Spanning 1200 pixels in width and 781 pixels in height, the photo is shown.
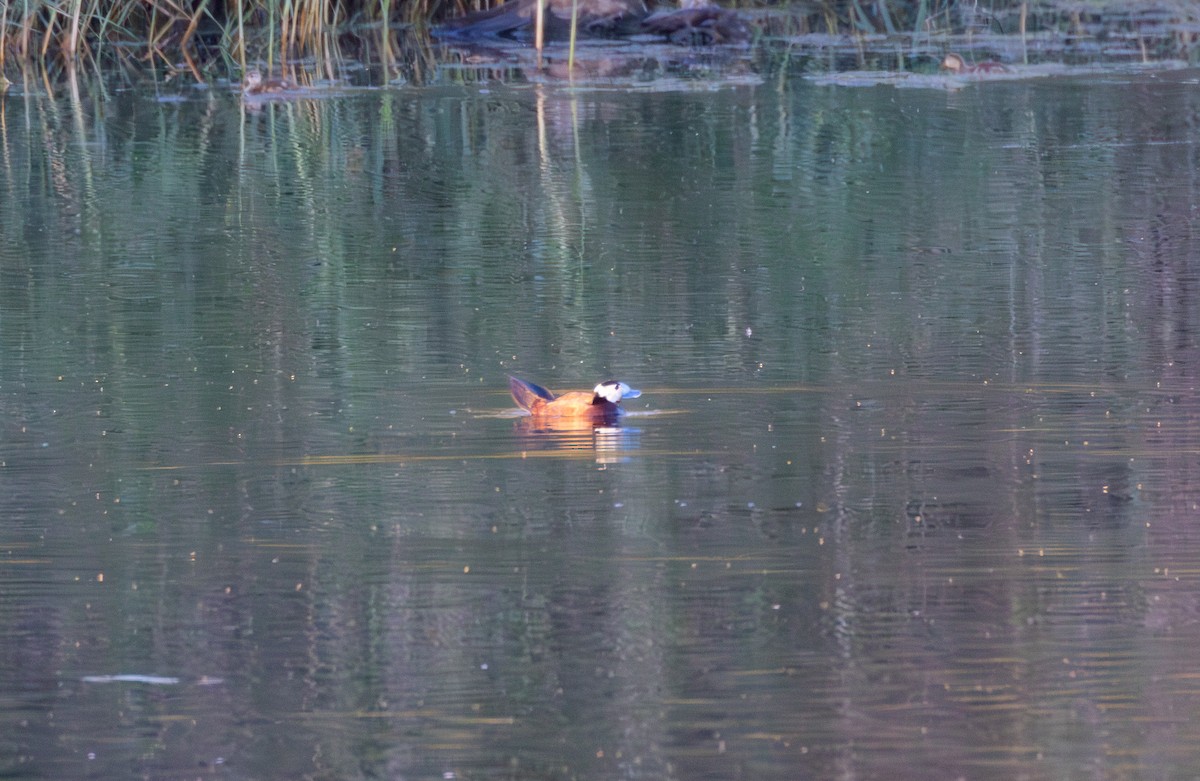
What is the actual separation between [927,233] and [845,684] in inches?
231

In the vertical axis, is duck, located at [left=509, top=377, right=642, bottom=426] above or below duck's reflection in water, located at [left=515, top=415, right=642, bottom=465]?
above

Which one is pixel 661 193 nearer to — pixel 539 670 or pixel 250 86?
pixel 250 86

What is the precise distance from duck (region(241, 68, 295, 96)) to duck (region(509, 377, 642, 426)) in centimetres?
980

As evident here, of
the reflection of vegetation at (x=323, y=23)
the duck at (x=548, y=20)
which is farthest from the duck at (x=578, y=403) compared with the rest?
the duck at (x=548, y=20)

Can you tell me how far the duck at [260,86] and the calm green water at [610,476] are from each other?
4188 millimetres

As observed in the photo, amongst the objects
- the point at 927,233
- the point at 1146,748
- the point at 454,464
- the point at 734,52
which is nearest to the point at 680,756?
the point at 1146,748

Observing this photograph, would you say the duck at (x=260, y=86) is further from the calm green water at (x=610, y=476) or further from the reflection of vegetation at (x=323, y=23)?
the calm green water at (x=610, y=476)

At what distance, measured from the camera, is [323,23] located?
58.2 ft

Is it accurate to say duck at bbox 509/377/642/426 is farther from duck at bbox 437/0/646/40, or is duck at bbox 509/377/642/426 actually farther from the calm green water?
duck at bbox 437/0/646/40

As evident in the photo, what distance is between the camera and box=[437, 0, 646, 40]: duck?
20250mm

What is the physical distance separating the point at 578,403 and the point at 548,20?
48.0 ft

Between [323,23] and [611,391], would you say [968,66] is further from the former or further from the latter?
[611,391]

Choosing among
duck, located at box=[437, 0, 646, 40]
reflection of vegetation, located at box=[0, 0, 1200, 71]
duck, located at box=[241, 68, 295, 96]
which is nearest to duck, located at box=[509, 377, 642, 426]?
duck, located at box=[241, 68, 295, 96]

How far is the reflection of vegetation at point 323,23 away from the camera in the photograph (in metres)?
17.8
